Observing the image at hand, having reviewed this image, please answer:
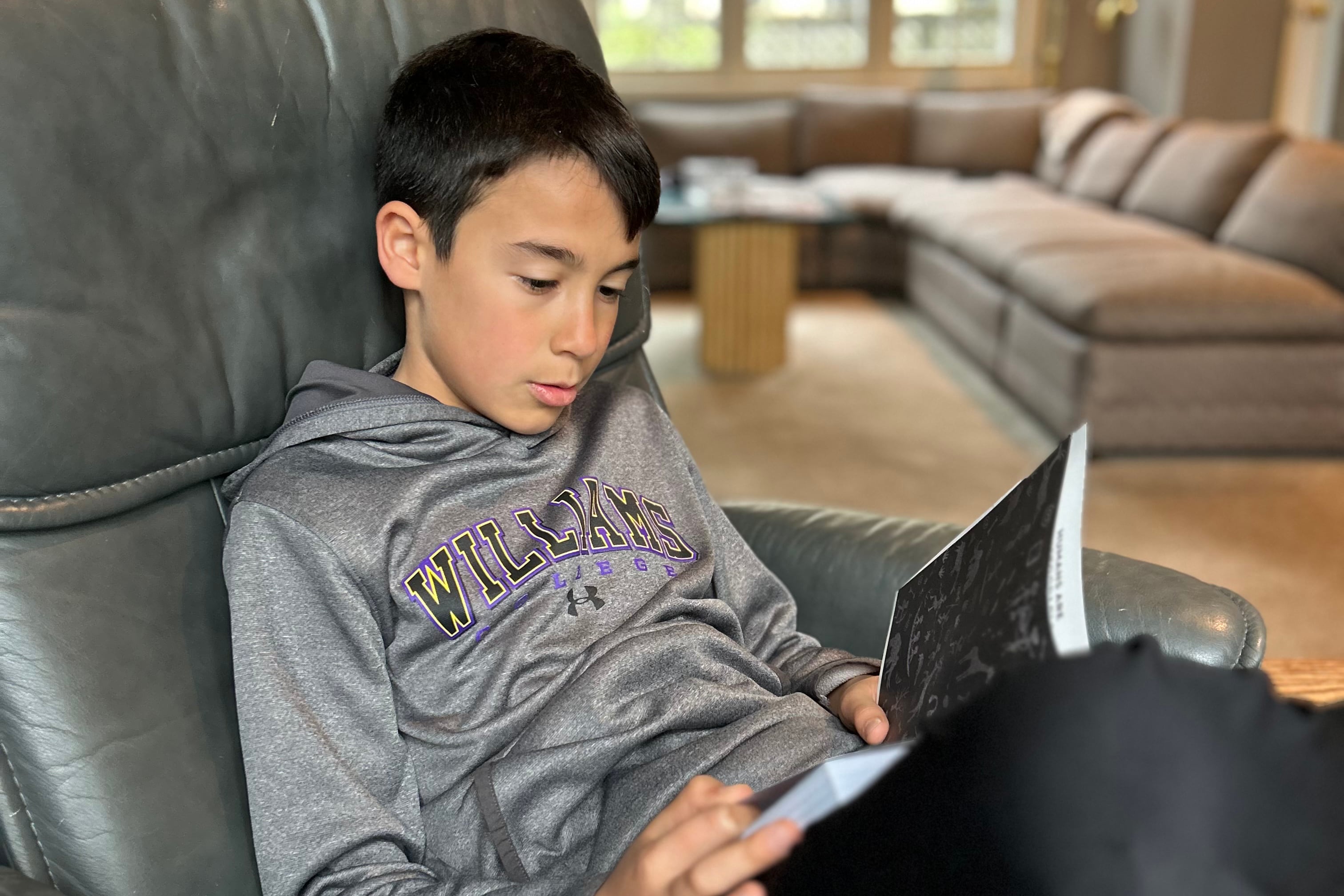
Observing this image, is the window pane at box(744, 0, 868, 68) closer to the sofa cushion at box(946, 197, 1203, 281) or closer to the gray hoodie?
the sofa cushion at box(946, 197, 1203, 281)

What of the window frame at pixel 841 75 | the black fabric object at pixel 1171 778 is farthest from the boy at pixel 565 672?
the window frame at pixel 841 75

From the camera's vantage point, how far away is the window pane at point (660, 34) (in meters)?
6.19

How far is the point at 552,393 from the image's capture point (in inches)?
40.2

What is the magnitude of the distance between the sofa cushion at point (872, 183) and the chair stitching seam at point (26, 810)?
13.8 ft

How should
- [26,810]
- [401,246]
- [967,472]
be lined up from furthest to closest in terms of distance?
[967,472] → [401,246] → [26,810]

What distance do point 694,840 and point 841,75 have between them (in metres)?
→ 6.09

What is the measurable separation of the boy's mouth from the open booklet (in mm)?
348

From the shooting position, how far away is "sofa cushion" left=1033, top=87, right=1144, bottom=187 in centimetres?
491

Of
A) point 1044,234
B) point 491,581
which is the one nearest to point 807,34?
point 1044,234

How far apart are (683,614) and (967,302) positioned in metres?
3.23

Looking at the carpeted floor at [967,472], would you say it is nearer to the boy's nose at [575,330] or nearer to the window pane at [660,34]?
the boy's nose at [575,330]

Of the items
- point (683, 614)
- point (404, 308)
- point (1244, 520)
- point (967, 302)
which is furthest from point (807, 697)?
point (967, 302)

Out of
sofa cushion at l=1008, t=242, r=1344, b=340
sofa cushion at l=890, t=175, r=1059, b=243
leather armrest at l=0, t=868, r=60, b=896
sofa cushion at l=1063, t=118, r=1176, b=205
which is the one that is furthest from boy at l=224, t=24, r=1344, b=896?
sofa cushion at l=1063, t=118, r=1176, b=205

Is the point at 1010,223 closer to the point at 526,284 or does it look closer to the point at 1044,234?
the point at 1044,234
